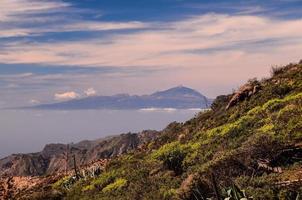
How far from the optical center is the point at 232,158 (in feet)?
77.4

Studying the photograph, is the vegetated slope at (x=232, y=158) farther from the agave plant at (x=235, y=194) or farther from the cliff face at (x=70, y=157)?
the cliff face at (x=70, y=157)

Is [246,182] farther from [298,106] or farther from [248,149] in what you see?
[298,106]

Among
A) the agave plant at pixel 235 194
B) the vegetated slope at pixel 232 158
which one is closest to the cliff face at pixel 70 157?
the vegetated slope at pixel 232 158

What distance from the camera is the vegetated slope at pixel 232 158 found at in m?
20.9

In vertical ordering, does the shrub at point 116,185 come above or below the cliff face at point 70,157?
above

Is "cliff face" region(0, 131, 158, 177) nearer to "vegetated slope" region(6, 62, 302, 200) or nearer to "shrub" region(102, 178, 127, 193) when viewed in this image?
"vegetated slope" region(6, 62, 302, 200)

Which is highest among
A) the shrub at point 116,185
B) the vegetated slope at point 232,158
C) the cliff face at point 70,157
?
the vegetated slope at point 232,158

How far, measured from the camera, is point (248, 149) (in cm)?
2425

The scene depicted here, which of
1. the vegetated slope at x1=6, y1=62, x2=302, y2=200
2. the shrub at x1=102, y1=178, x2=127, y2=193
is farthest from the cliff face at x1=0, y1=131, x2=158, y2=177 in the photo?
the shrub at x1=102, y1=178, x2=127, y2=193

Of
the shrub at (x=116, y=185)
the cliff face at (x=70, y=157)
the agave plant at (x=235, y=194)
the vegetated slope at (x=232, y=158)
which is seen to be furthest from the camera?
the cliff face at (x=70, y=157)

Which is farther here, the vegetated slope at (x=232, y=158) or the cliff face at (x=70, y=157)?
the cliff face at (x=70, y=157)

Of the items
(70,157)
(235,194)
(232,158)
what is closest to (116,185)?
(232,158)

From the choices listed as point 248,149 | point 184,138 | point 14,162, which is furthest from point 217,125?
point 14,162

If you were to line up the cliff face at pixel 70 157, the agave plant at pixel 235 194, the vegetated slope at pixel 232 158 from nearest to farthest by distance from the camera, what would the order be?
the agave plant at pixel 235 194 → the vegetated slope at pixel 232 158 → the cliff face at pixel 70 157
